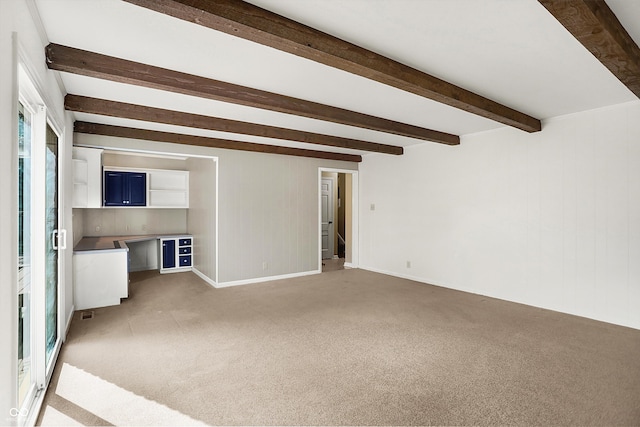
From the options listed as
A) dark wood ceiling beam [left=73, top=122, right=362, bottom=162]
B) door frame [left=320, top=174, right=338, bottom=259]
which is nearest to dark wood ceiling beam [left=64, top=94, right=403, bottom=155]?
dark wood ceiling beam [left=73, top=122, right=362, bottom=162]

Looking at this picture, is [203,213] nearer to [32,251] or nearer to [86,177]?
[86,177]

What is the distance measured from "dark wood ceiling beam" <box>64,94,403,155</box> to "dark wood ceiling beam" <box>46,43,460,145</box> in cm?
119

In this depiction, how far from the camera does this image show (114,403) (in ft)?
7.43

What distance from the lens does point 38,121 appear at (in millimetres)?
2385

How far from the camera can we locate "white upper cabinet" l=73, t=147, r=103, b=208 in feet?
14.9

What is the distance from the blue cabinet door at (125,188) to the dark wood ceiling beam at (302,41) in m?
5.38

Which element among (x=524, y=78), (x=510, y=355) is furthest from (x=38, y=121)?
(x=510, y=355)

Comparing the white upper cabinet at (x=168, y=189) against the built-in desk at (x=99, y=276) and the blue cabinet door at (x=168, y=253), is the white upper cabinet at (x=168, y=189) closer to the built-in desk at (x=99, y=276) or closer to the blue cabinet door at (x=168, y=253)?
the blue cabinet door at (x=168, y=253)

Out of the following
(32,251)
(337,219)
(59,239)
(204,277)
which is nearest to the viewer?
(32,251)

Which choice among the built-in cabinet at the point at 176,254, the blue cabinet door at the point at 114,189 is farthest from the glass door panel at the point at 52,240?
the built-in cabinet at the point at 176,254

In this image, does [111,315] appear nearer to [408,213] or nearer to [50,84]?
[50,84]

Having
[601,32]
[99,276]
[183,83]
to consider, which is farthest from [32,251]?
[601,32]

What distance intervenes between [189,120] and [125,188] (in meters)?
3.05

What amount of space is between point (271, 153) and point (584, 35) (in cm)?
466
